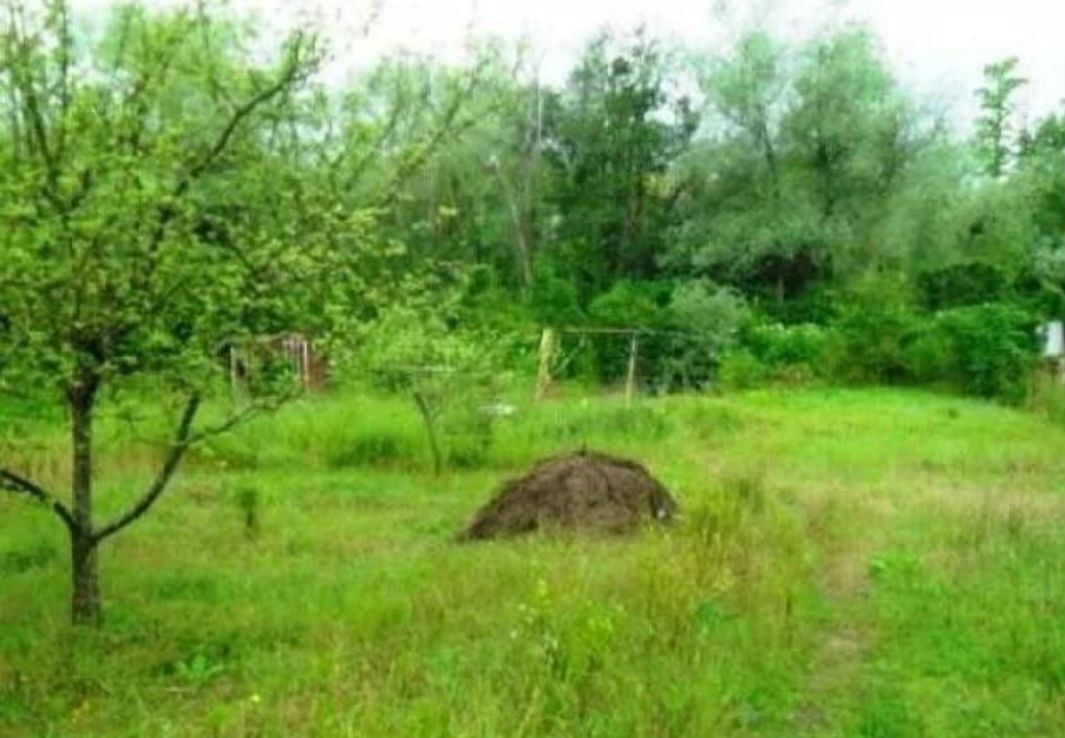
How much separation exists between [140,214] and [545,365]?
16134mm

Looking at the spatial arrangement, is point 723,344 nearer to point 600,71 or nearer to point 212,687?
point 600,71

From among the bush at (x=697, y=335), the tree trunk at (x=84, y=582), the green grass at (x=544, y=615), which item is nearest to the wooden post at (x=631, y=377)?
the bush at (x=697, y=335)

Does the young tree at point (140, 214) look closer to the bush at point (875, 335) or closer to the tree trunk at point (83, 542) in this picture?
the tree trunk at point (83, 542)

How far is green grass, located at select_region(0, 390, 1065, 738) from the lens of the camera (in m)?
5.62

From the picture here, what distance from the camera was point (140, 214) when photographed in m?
6.54

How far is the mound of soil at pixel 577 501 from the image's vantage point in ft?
35.0

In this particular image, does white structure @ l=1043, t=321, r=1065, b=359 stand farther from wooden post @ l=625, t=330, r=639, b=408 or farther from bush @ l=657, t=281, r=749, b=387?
wooden post @ l=625, t=330, r=639, b=408

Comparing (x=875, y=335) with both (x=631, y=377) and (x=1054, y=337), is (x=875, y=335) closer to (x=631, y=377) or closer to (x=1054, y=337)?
(x=1054, y=337)

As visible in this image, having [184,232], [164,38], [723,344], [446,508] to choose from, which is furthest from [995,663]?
[723,344]

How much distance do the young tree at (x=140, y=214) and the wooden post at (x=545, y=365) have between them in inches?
557

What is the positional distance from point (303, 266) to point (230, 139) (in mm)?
918

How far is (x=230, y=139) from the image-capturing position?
7.28 m

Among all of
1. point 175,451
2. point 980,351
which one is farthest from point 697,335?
point 175,451

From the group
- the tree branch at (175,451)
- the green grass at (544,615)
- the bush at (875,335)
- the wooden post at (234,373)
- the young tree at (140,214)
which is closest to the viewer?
the green grass at (544,615)
